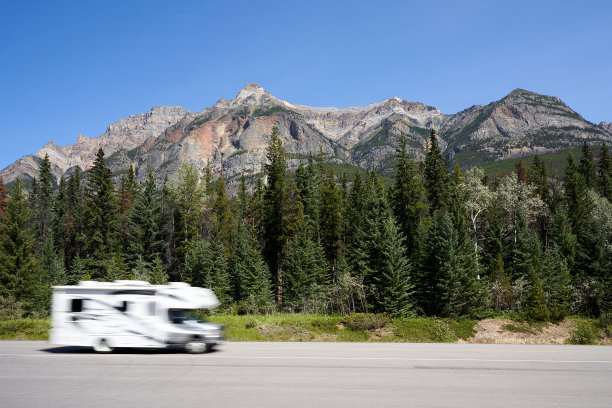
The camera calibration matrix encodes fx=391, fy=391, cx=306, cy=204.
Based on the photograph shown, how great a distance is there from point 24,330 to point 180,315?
11991 mm

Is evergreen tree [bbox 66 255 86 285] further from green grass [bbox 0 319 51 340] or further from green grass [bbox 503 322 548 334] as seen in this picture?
green grass [bbox 503 322 548 334]

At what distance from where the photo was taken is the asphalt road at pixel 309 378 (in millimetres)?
8844

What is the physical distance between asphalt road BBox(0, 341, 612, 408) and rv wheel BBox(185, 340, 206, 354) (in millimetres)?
535

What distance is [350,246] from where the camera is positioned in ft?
178

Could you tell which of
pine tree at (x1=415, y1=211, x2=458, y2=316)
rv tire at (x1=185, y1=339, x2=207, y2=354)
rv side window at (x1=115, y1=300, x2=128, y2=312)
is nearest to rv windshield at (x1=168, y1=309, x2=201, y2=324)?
rv tire at (x1=185, y1=339, x2=207, y2=354)

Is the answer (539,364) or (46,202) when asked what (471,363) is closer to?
(539,364)

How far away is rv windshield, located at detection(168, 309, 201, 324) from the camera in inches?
585

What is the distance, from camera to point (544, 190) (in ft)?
241

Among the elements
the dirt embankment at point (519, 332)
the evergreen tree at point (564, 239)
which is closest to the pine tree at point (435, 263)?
the dirt embankment at point (519, 332)

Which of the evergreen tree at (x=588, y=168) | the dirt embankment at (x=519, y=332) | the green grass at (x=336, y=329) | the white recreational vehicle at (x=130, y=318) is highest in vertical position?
the evergreen tree at (x=588, y=168)

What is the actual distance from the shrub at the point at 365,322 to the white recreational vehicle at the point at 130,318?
10.1 meters

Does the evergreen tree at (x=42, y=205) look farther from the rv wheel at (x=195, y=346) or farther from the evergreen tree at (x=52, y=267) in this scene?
the rv wheel at (x=195, y=346)

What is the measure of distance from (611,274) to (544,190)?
3631cm

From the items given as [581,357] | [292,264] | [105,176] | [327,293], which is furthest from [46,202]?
[581,357]
